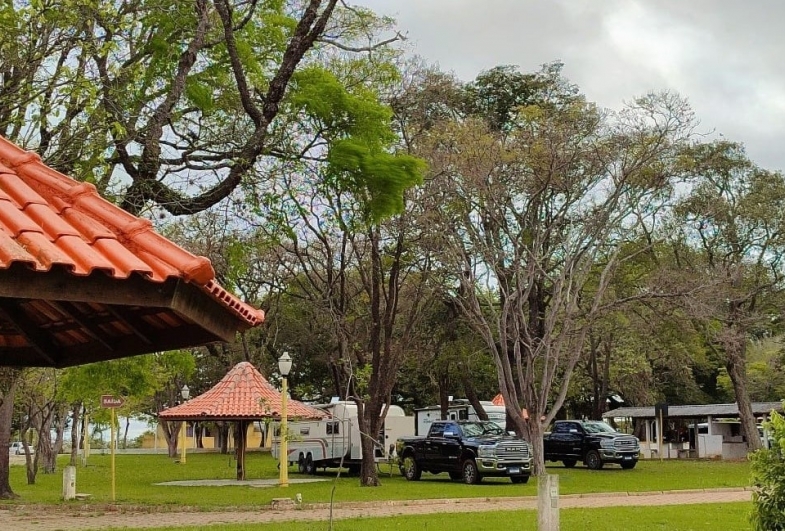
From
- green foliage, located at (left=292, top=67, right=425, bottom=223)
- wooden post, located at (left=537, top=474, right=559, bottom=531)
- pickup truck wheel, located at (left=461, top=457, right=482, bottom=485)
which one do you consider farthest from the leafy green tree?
pickup truck wheel, located at (left=461, top=457, right=482, bottom=485)

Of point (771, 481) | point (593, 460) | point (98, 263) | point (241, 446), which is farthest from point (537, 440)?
point (98, 263)

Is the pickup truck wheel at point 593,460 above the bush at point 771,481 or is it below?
below

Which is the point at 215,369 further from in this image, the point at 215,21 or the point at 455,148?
the point at 215,21

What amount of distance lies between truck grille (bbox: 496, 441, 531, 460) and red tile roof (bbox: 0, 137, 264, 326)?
992 inches

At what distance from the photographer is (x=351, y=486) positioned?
88.6 feet

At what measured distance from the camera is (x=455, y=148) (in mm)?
26422

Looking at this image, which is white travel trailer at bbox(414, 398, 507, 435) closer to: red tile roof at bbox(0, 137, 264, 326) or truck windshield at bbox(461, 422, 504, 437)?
truck windshield at bbox(461, 422, 504, 437)

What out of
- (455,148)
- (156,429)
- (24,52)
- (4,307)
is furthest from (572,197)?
(156,429)

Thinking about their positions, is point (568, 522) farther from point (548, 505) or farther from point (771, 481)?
point (771, 481)

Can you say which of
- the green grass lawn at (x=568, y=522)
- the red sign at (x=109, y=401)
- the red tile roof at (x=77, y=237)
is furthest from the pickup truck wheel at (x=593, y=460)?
the red tile roof at (x=77, y=237)

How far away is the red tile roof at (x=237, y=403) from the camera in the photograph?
2962 centimetres

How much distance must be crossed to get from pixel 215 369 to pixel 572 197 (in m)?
31.6

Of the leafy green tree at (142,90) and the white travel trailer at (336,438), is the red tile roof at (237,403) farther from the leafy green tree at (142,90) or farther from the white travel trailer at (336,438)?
the leafy green tree at (142,90)

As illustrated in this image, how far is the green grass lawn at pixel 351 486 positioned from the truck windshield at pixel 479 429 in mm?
1542
